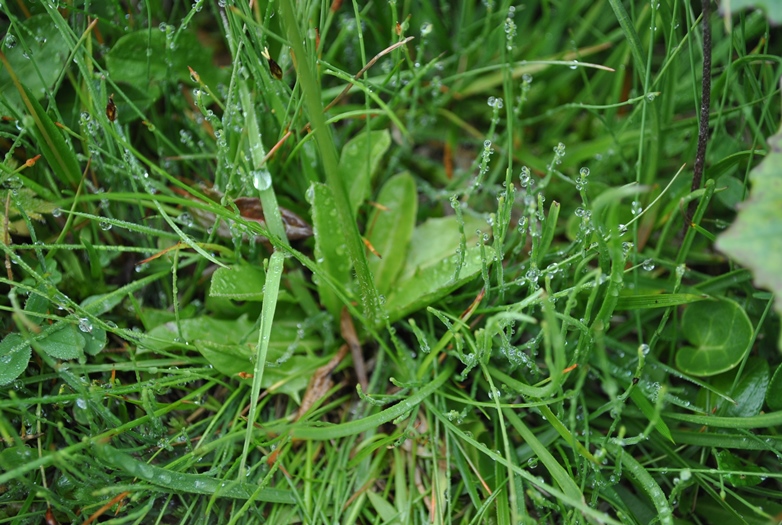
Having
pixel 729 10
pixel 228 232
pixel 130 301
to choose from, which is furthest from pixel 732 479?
pixel 130 301

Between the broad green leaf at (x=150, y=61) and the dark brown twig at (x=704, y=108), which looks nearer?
the dark brown twig at (x=704, y=108)

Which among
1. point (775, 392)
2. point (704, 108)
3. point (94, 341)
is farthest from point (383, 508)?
point (704, 108)

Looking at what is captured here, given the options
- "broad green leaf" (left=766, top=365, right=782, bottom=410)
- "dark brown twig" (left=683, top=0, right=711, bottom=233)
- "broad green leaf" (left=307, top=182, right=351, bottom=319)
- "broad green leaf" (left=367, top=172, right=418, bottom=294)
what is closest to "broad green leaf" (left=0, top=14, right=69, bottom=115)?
"broad green leaf" (left=307, top=182, right=351, bottom=319)

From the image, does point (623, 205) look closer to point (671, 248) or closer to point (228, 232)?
point (671, 248)

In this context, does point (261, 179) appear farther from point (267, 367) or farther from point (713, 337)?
point (713, 337)

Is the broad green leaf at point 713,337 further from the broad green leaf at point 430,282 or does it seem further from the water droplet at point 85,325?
the water droplet at point 85,325

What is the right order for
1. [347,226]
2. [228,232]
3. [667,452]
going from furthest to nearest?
[228,232] → [667,452] → [347,226]

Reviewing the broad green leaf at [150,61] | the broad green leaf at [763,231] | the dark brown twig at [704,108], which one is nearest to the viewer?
the broad green leaf at [763,231]

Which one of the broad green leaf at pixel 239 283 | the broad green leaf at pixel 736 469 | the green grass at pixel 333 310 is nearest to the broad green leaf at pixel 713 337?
the green grass at pixel 333 310
